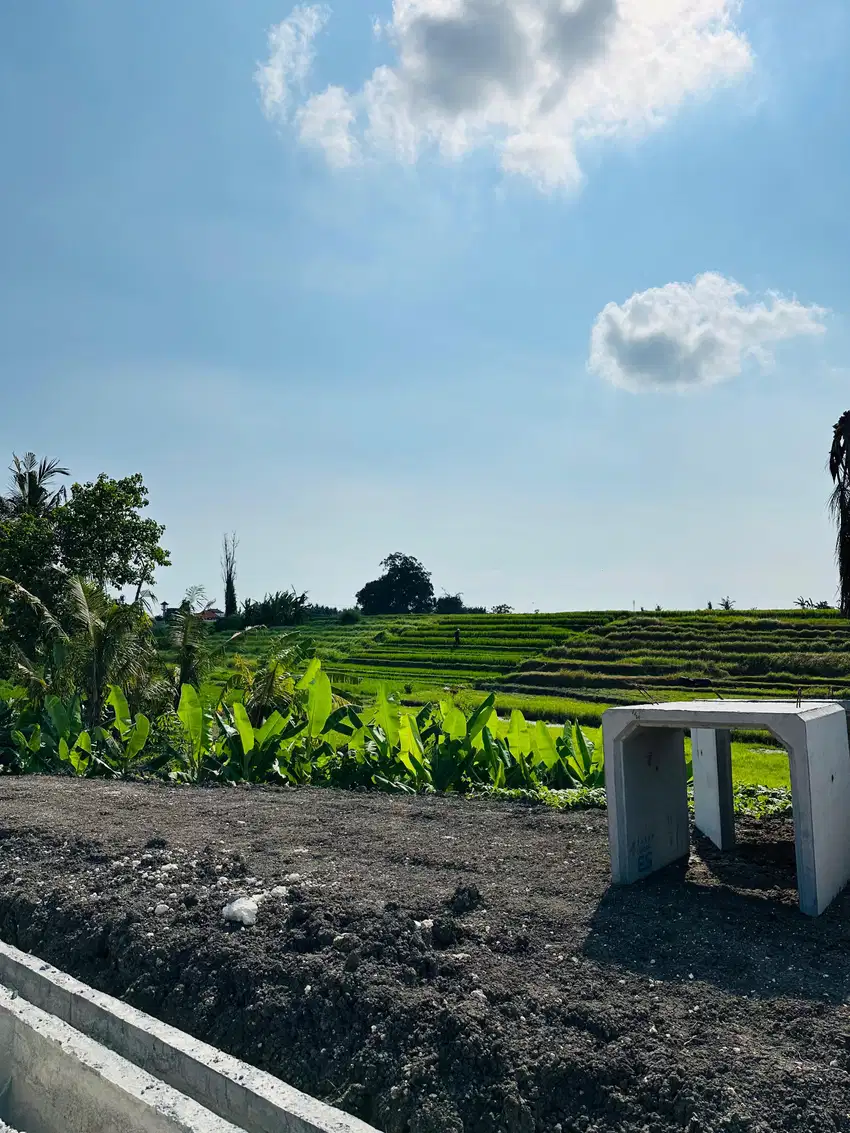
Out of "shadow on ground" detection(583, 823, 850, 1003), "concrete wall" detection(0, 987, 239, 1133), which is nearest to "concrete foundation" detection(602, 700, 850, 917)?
"shadow on ground" detection(583, 823, 850, 1003)

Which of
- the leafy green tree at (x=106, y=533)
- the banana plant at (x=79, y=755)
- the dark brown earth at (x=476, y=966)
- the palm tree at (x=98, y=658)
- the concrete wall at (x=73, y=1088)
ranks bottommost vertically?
the concrete wall at (x=73, y=1088)

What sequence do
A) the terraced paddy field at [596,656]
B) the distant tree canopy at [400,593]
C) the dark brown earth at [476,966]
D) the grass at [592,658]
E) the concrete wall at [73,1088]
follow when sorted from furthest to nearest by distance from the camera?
1. the distant tree canopy at [400,593]
2. the terraced paddy field at [596,656]
3. the grass at [592,658]
4. the concrete wall at [73,1088]
5. the dark brown earth at [476,966]

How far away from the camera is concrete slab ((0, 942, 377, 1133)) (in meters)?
2.45

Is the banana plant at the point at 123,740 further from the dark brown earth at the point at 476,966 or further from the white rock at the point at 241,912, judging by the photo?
the white rock at the point at 241,912

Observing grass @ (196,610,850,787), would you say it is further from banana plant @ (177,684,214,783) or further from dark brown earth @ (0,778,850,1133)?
dark brown earth @ (0,778,850,1133)

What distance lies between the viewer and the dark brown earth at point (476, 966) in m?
2.34

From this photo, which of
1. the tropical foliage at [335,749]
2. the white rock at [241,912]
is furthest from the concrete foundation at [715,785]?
the white rock at [241,912]

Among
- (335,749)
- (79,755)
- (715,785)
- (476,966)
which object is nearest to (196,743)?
(335,749)

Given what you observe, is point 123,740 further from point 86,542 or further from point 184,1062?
point 86,542

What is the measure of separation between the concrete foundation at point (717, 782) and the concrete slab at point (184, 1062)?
71.7 inches

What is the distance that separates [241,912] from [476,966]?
106cm

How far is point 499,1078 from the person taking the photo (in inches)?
94.7

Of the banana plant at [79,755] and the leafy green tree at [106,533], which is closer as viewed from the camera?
the banana plant at [79,755]

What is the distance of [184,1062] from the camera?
2811 mm
